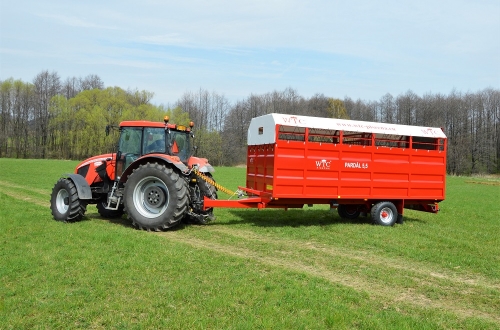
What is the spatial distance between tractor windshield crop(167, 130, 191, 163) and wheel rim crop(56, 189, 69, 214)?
8.99ft

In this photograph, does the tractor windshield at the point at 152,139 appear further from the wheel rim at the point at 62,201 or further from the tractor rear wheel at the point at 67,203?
the wheel rim at the point at 62,201

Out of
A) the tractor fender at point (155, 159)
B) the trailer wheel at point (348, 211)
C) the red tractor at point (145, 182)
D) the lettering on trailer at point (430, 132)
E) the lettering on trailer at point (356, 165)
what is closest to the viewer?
the red tractor at point (145, 182)

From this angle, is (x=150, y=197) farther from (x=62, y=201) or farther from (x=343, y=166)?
(x=343, y=166)

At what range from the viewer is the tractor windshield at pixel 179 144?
10.3 meters

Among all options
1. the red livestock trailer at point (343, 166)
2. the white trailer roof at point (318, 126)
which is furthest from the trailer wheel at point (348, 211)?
the white trailer roof at point (318, 126)

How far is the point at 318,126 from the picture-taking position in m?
10.2

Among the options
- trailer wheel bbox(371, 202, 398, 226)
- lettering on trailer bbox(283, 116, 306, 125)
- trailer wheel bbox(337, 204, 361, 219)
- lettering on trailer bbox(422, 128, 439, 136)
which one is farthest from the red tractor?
lettering on trailer bbox(422, 128, 439, 136)

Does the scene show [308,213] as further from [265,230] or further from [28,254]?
[28,254]

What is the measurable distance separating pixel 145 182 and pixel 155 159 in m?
0.57

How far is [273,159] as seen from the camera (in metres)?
9.91

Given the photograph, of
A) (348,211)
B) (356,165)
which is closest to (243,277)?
(356,165)

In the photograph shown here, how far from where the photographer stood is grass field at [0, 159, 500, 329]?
183 inches

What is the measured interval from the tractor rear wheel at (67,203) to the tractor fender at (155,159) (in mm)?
1172

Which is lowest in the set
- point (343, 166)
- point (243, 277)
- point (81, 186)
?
point (243, 277)
